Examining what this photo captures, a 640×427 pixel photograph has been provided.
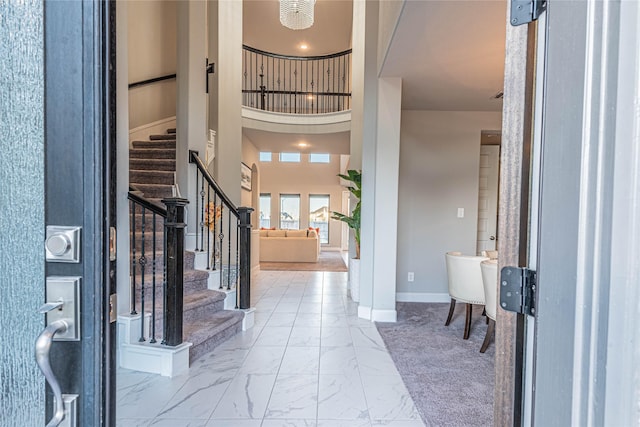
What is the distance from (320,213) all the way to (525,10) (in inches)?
462

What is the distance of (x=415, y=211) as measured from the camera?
4.24 m

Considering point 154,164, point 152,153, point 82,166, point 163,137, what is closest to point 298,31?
point 163,137

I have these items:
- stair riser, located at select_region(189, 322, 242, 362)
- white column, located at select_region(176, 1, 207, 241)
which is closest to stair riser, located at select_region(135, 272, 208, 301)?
stair riser, located at select_region(189, 322, 242, 362)

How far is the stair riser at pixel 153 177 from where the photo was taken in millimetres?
4113

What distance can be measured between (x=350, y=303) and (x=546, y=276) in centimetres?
380

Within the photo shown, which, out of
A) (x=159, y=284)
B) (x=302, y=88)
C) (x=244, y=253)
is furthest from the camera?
(x=302, y=88)

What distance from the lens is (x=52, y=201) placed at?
0.58 metres

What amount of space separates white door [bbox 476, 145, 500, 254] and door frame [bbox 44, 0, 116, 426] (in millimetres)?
4647

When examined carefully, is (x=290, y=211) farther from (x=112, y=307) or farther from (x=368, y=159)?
(x=112, y=307)

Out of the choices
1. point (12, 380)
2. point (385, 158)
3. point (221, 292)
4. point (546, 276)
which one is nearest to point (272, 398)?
point (221, 292)

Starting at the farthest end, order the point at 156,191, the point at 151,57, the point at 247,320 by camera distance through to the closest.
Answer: the point at 151,57, the point at 156,191, the point at 247,320

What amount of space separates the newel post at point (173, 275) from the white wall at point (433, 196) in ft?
9.20

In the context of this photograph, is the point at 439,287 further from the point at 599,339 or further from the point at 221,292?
the point at 599,339

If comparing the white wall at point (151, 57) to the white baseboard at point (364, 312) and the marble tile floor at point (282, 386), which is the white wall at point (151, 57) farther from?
the white baseboard at point (364, 312)
